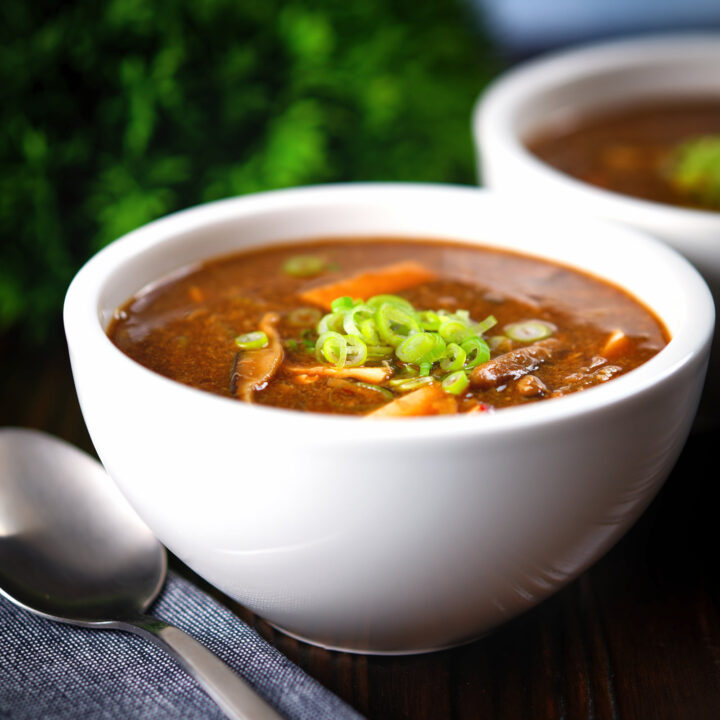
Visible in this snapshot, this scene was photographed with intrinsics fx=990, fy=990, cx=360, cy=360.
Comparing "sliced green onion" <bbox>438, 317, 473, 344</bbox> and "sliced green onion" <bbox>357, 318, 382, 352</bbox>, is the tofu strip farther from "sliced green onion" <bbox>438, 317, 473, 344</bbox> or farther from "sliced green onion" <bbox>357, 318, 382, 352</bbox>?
"sliced green onion" <bbox>357, 318, 382, 352</bbox>

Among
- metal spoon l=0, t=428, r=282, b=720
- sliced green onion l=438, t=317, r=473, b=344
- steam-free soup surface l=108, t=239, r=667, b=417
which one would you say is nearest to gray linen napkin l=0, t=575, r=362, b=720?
metal spoon l=0, t=428, r=282, b=720

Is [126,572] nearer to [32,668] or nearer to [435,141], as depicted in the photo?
[32,668]

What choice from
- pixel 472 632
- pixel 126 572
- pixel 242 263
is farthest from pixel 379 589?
pixel 242 263

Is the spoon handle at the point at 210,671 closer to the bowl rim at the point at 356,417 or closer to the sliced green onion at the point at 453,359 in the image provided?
the bowl rim at the point at 356,417

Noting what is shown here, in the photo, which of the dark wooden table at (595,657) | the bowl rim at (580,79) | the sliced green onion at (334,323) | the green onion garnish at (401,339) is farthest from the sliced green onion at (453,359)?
the bowl rim at (580,79)

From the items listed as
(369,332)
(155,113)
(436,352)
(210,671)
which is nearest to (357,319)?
(369,332)

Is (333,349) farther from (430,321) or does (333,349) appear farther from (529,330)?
(529,330)
